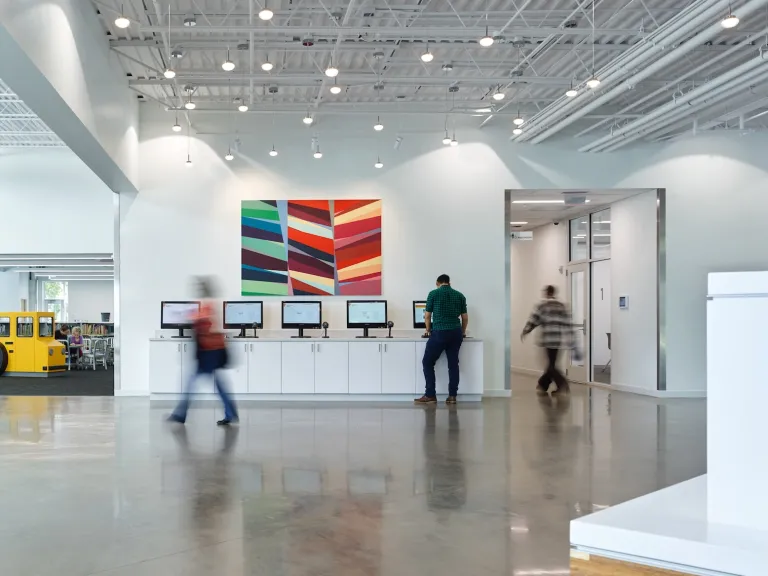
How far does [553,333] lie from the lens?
31.9ft

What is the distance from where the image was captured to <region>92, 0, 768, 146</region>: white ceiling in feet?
21.9

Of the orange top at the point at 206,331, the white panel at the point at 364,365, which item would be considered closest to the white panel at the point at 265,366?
the white panel at the point at 364,365

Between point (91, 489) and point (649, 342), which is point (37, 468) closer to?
point (91, 489)

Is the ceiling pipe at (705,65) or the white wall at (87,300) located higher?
the ceiling pipe at (705,65)

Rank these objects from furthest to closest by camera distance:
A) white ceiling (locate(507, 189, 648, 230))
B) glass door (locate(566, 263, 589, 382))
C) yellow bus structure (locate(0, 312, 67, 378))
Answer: yellow bus structure (locate(0, 312, 67, 378)) → glass door (locate(566, 263, 589, 382)) → white ceiling (locate(507, 189, 648, 230))

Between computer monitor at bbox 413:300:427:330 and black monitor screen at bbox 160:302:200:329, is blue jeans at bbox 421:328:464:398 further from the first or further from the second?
black monitor screen at bbox 160:302:200:329

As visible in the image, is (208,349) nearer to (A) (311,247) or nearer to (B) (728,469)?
(A) (311,247)

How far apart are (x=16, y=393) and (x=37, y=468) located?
20.6 feet

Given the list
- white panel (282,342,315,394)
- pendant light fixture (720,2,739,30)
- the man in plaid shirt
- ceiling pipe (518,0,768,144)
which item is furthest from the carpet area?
pendant light fixture (720,2,739,30)

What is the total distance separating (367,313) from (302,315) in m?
0.92

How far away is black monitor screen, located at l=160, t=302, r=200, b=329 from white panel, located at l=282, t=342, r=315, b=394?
4.84 feet

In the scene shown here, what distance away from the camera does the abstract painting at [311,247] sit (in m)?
9.70

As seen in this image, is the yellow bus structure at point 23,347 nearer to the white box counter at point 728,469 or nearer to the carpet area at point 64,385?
the carpet area at point 64,385

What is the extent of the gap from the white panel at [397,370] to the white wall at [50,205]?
7.66 meters
